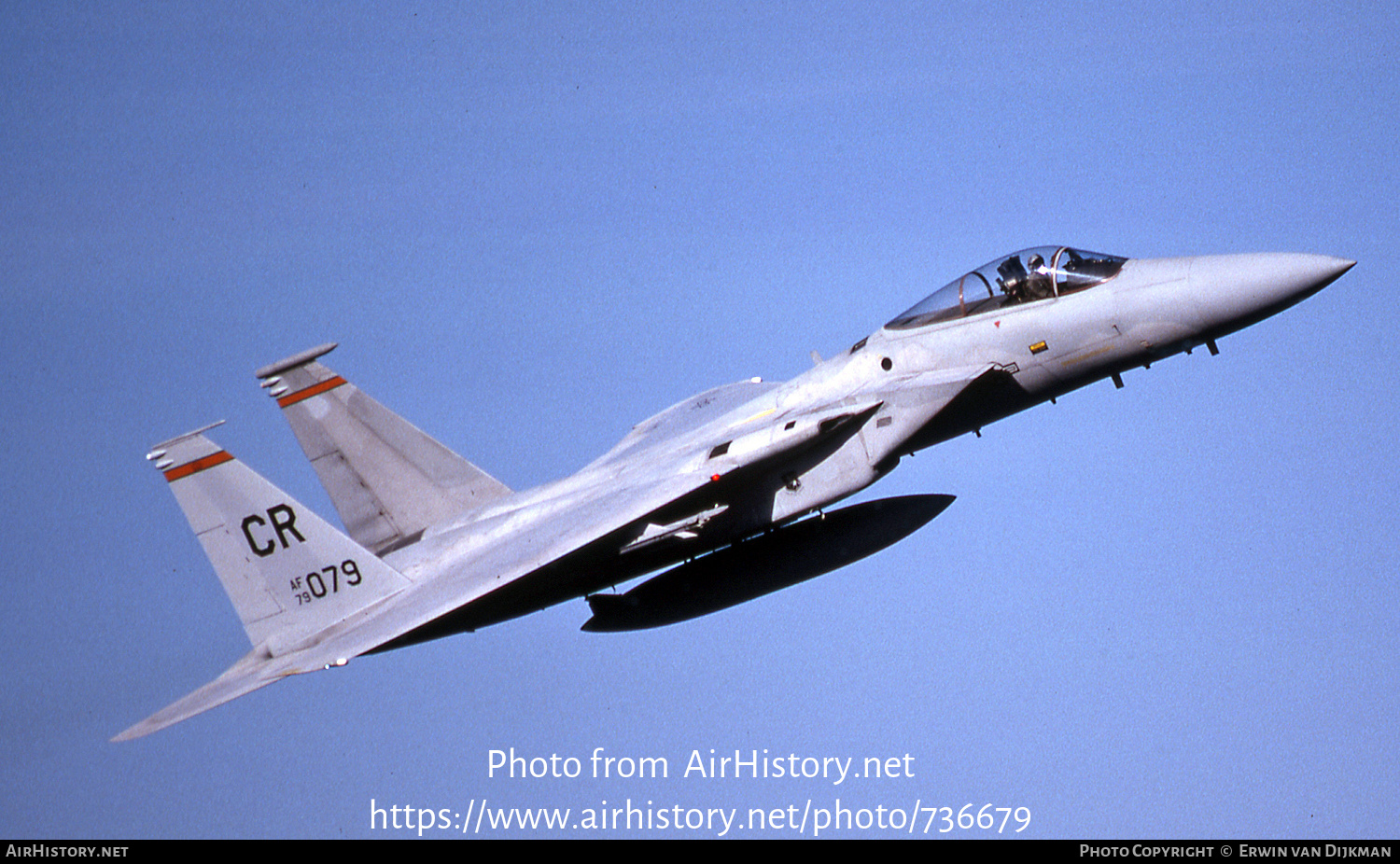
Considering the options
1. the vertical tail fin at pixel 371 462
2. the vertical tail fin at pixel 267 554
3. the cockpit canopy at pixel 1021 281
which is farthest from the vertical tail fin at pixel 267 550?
the cockpit canopy at pixel 1021 281

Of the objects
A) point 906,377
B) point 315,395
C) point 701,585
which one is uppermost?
point 315,395

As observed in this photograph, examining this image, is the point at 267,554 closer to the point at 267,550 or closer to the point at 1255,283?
the point at 267,550

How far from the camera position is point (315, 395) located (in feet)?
72.0

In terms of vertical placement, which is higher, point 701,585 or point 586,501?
point 586,501

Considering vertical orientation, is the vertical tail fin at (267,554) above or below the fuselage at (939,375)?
above

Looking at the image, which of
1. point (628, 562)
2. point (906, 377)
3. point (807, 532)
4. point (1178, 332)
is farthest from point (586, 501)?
point (1178, 332)

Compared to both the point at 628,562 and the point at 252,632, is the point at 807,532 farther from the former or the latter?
the point at 252,632

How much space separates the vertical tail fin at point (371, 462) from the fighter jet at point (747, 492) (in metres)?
1.22

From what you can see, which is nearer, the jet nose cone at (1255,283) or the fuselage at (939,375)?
→ the jet nose cone at (1255,283)

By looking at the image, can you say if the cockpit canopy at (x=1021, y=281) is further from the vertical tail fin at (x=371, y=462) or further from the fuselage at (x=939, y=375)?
the vertical tail fin at (x=371, y=462)

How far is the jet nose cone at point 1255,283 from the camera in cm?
1653

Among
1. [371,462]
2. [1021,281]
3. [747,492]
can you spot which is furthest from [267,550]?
[1021,281]
